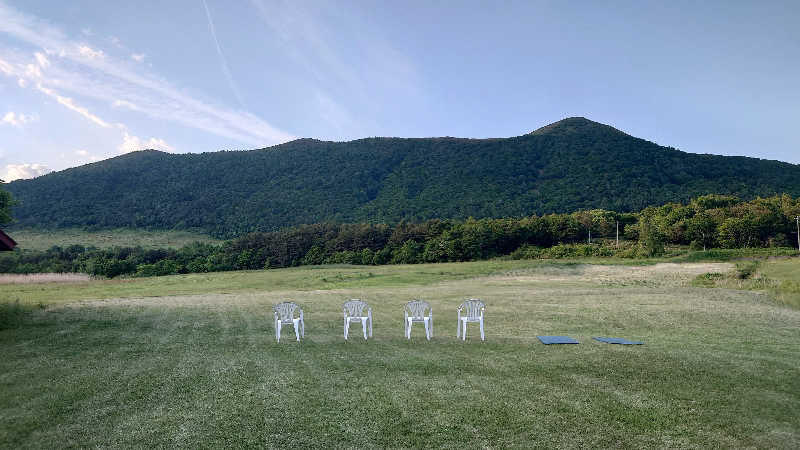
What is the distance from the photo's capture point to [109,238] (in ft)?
237

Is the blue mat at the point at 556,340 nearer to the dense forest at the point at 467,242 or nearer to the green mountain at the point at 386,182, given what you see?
the dense forest at the point at 467,242

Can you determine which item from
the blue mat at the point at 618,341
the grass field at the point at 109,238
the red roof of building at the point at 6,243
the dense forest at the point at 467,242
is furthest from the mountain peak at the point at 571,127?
the red roof of building at the point at 6,243

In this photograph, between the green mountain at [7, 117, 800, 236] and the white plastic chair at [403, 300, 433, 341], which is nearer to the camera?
the white plastic chair at [403, 300, 433, 341]

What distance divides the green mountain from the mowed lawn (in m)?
67.1

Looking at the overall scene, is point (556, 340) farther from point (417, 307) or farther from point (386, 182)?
point (386, 182)

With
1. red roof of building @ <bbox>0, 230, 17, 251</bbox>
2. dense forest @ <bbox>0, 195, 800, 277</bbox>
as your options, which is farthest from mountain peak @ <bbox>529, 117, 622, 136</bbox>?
red roof of building @ <bbox>0, 230, 17, 251</bbox>

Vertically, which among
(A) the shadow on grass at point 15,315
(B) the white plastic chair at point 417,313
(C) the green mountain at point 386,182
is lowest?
(A) the shadow on grass at point 15,315

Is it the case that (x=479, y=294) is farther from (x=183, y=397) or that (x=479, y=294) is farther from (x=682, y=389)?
(x=183, y=397)

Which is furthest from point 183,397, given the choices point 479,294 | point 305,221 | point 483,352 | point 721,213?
point 305,221

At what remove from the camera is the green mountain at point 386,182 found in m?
80.9

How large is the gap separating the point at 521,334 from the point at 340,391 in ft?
19.1

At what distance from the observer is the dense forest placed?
152 feet

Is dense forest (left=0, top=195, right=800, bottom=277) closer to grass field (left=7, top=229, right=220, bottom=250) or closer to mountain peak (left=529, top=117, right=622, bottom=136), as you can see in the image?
grass field (left=7, top=229, right=220, bottom=250)

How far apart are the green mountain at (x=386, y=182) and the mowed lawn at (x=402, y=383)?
2643 inches
